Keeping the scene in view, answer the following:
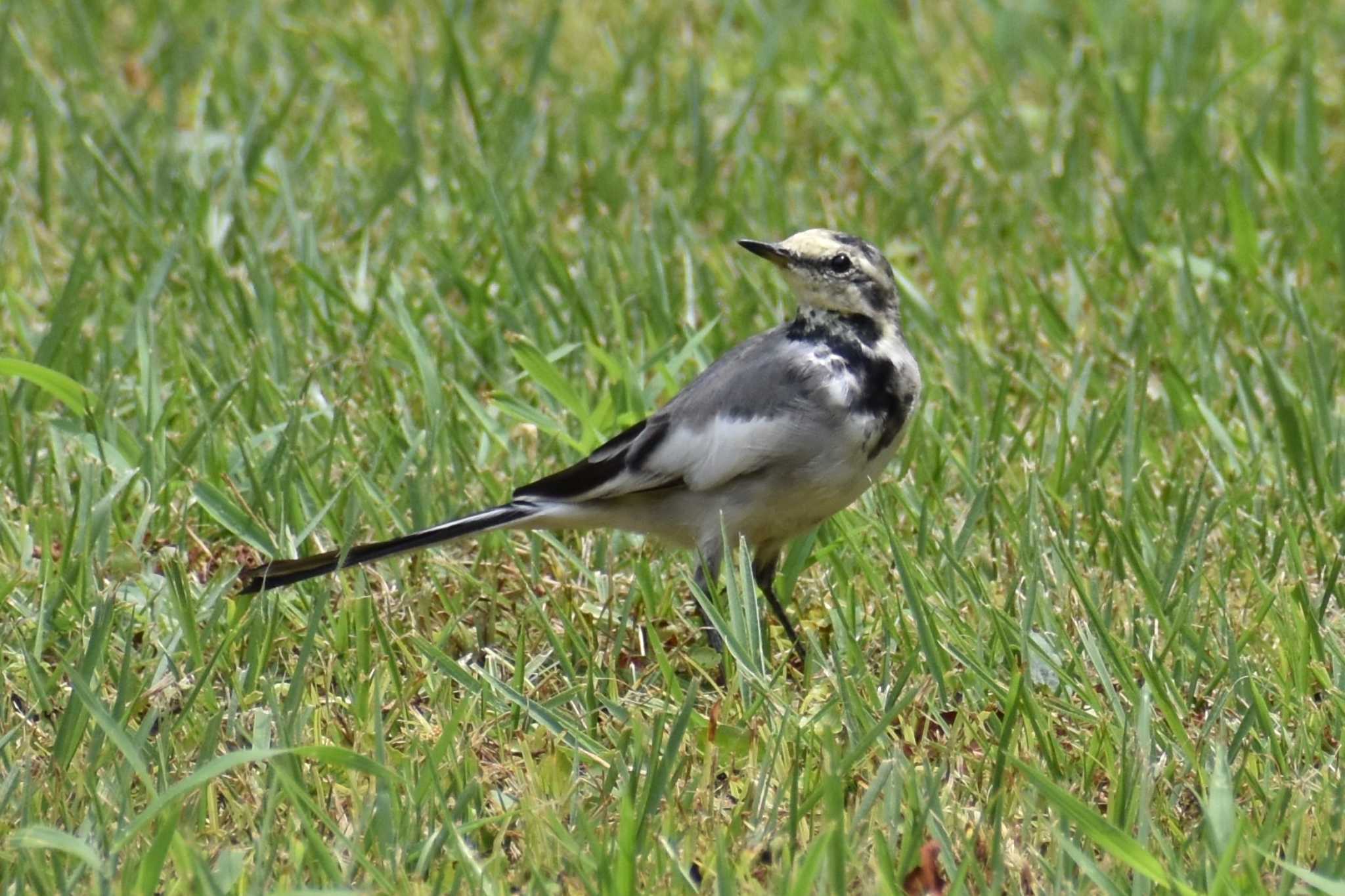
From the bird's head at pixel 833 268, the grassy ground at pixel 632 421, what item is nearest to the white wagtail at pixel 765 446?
the bird's head at pixel 833 268

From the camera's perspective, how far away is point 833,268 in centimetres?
447

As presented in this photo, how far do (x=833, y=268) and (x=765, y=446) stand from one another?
1.58 ft

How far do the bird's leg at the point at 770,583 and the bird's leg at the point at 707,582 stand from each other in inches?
3.4

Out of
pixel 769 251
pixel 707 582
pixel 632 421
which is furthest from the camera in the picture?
pixel 632 421

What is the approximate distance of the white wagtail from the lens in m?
4.24

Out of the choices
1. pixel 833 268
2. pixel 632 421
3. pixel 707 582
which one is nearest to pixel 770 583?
pixel 707 582

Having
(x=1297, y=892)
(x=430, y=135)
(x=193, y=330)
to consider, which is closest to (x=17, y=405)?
(x=193, y=330)

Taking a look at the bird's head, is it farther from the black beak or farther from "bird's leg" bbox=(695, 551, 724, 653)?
"bird's leg" bbox=(695, 551, 724, 653)

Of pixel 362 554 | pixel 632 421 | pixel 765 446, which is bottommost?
pixel 632 421

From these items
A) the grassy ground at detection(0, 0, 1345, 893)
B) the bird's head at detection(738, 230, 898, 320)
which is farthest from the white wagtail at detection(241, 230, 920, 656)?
the grassy ground at detection(0, 0, 1345, 893)

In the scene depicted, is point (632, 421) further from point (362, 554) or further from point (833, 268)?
point (362, 554)

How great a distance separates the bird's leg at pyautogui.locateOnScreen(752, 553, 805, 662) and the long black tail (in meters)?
0.58

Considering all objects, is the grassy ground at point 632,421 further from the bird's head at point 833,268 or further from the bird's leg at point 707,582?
the bird's head at point 833,268

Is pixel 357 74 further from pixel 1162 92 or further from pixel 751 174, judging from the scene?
pixel 1162 92
